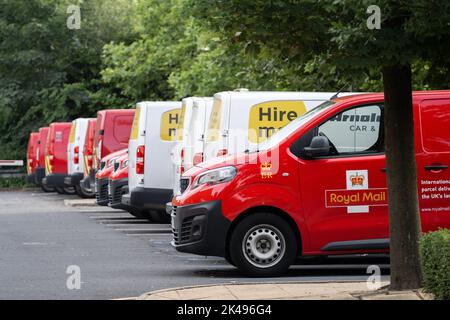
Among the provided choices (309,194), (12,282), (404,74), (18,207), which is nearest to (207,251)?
(309,194)

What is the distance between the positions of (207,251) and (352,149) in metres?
1.96

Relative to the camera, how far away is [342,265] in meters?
15.2

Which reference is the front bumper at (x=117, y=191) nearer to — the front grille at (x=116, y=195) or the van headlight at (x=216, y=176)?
the front grille at (x=116, y=195)

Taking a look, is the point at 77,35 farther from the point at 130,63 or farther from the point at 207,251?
the point at 207,251

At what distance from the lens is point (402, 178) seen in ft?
36.4

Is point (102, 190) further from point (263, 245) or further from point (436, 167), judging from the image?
point (436, 167)

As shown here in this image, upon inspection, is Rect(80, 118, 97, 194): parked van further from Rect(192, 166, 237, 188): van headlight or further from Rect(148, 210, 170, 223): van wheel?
Rect(192, 166, 237, 188): van headlight

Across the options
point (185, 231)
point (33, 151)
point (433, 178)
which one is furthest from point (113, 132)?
point (33, 151)

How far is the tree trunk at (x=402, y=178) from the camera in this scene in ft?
→ 36.3

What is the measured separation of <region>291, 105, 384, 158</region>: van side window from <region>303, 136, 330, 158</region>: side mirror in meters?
0.24

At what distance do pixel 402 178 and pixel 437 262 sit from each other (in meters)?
1.22

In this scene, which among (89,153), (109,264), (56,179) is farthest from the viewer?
(56,179)

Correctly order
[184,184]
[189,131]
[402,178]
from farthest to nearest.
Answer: [189,131] < [184,184] < [402,178]

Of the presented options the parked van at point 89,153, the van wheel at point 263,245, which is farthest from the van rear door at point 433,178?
the parked van at point 89,153
